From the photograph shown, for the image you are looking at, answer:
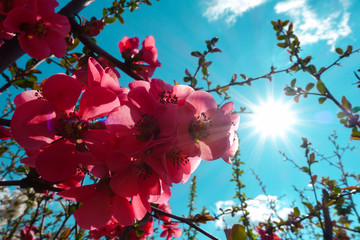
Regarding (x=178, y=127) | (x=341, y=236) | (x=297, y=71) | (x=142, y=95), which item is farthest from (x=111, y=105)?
(x=341, y=236)

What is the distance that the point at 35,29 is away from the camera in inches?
34.6

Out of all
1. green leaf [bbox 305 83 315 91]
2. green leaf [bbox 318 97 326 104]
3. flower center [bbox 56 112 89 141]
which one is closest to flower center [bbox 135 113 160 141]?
flower center [bbox 56 112 89 141]

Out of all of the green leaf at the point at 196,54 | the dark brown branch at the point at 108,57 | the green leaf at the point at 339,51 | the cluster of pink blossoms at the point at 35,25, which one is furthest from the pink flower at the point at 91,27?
the green leaf at the point at 339,51

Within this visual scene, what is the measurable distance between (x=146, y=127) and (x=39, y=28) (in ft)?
2.47

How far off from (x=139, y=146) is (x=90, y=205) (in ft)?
0.91

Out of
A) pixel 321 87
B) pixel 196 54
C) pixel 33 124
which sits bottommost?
pixel 33 124

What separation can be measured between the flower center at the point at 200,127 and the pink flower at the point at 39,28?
2.52 ft

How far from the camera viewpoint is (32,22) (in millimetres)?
853

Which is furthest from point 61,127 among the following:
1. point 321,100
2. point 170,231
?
point 321,100

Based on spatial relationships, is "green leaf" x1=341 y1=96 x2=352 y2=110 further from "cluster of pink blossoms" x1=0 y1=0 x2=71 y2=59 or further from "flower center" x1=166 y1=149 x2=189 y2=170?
"cluster of pink blossoms" x1=0 y1=0 x2=71 y2=59

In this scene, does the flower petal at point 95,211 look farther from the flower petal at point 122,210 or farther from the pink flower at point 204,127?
the pink flower at point 204,127

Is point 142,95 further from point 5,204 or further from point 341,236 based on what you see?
point 5,204

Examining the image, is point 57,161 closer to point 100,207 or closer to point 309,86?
point 100,207

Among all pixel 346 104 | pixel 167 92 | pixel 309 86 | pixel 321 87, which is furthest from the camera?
pixel 309 86
